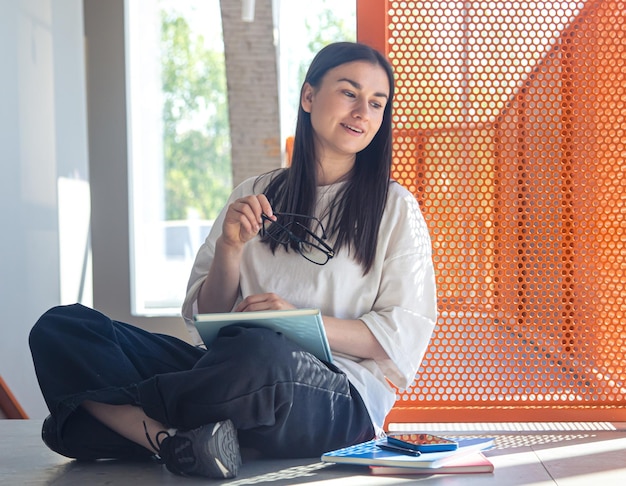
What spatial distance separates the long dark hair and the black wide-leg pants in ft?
1.27

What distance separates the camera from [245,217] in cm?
217

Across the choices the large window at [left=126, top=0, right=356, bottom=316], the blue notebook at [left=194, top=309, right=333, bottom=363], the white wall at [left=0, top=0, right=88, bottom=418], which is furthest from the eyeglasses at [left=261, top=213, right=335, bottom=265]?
the large window at [left=126, top=0, right=356, bottom=316]

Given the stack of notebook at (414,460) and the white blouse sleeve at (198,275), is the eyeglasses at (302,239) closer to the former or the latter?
the white blouse sleeve at (198,275)

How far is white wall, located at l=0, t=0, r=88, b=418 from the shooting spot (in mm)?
4172

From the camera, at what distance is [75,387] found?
6.98ft

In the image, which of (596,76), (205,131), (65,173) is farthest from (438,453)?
(205,131)

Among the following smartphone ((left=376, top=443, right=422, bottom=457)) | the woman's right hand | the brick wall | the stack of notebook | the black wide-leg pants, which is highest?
the brick wall

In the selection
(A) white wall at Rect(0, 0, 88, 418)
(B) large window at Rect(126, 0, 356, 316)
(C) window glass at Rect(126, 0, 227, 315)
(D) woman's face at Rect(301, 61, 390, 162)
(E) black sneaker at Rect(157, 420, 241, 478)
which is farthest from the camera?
(C) window glass at Rect(126, 0, 227, 315)

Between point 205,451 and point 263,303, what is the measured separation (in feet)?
1.32

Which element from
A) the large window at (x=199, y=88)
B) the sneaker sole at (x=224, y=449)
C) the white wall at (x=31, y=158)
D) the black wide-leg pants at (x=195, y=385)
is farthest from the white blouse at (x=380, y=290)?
the large window at (x=199, y=88)

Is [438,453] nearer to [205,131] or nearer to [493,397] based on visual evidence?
[493,397]

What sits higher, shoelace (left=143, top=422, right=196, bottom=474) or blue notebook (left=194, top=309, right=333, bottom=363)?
blue notebook (left=194, top=309, right=333, bottom=363)

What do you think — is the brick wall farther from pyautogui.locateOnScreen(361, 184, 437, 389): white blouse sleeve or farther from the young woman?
pyautogui.locateOnScreen(361, 184, 437, 389): white blouse sleeve

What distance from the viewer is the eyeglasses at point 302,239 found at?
2.33 meters
